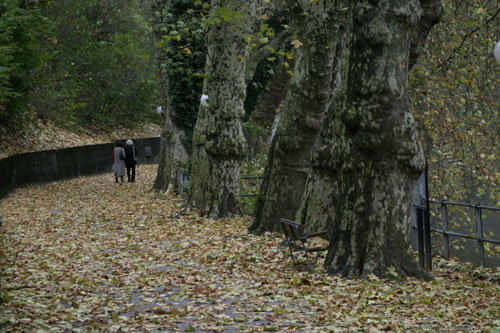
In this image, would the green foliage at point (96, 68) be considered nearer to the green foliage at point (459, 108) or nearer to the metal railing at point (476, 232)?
the green foliage at point (459, 108)

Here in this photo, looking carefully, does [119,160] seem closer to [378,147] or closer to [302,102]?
[302,102]

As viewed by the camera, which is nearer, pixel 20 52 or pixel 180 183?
pixel 180 183

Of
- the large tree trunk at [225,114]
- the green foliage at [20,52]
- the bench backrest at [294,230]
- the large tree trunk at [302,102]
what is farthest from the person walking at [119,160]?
the bench backrest at [294,230]

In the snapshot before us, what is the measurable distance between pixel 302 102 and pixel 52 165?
2202cm

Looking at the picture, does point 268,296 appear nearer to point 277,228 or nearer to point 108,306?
point 108,306

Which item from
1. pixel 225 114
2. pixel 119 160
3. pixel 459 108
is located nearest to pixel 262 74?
pixel 119 160

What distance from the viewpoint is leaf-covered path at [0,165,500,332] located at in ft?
25.2

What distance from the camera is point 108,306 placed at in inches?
353

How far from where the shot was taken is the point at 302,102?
13.8m

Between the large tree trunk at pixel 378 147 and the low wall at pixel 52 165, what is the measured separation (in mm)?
18430

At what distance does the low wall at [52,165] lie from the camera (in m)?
27.2

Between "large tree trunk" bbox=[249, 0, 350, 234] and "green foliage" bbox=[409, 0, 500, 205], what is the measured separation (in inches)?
136

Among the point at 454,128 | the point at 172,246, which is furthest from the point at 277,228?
the point at 454,128

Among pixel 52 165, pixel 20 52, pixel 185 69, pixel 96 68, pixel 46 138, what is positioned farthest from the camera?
pixel 96 68
